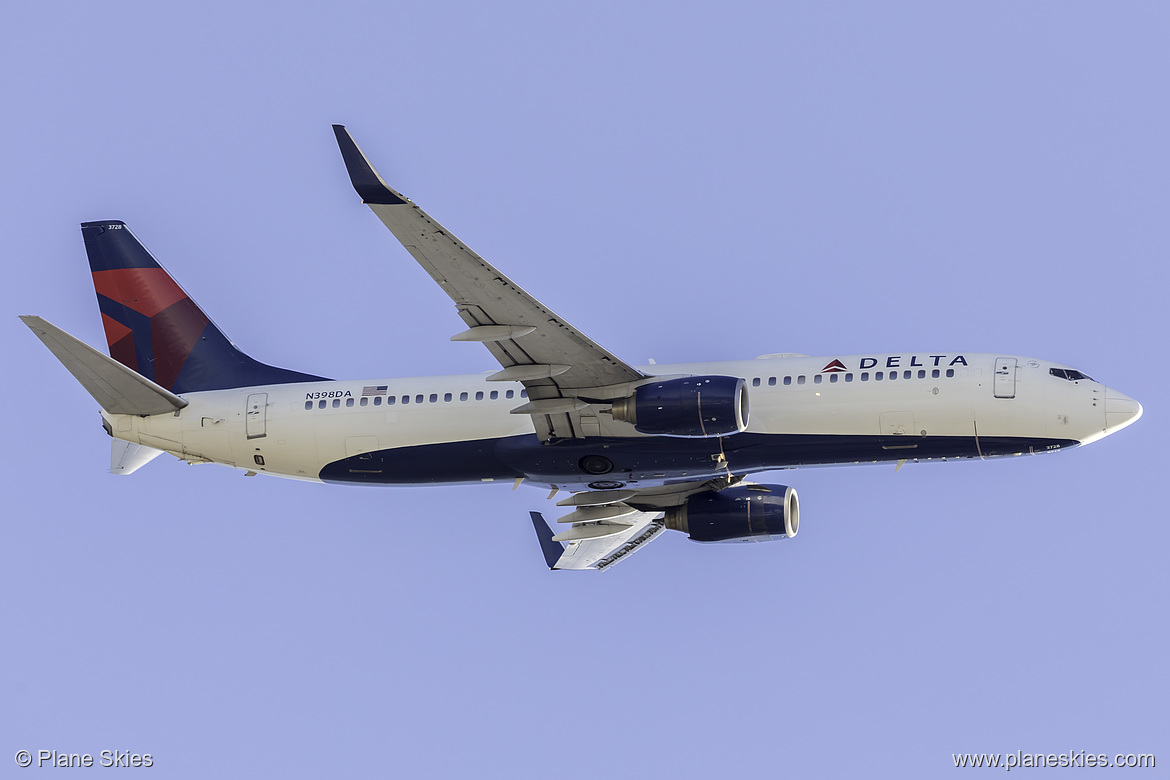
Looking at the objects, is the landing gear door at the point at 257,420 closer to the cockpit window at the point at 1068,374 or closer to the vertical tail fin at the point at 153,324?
the vertical tail fin at the point at 153,324

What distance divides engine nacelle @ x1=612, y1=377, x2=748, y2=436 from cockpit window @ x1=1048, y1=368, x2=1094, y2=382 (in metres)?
8.99

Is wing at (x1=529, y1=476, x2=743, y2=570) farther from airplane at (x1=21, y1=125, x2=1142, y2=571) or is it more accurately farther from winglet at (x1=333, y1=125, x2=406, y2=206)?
winglet at (x1=333, y1=125, x2=406, y2=206)

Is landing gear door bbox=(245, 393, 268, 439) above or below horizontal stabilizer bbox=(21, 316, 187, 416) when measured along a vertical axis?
below

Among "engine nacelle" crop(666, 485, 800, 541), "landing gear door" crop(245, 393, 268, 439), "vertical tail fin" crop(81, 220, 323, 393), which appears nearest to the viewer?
"landing gear door" crop(245, 393, 268, 439)

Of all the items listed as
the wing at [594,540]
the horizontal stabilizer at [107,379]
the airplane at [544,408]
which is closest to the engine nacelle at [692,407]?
the airplane at [544,408]

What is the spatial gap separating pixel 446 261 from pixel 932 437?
15.0 m

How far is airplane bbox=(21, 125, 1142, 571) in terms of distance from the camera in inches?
1516

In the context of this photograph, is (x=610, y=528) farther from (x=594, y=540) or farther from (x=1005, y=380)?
(x=1005, y=380)

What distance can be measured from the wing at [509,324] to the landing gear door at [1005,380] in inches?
407

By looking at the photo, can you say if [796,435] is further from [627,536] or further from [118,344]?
[118,344]

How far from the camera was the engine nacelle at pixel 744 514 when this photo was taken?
155ft

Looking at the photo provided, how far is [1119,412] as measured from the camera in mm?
39000

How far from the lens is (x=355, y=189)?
33.0 meters

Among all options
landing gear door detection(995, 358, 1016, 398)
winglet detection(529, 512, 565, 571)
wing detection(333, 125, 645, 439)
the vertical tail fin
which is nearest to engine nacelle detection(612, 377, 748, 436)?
wing detection(333, 125, 645, 439)
